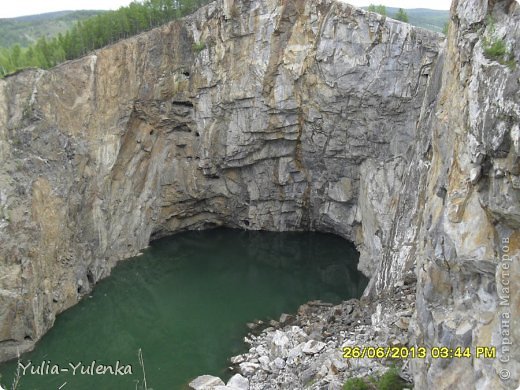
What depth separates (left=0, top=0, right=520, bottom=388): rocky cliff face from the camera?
82.8 ft

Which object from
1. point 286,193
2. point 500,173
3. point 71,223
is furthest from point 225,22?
point 500,173

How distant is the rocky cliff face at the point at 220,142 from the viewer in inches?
993

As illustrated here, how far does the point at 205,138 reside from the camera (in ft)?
121

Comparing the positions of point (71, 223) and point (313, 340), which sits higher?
point (71, 223)

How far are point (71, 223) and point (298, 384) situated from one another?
17197 millimetres

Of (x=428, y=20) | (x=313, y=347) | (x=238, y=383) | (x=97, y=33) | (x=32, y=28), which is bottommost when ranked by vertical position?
(x=238, y=383)

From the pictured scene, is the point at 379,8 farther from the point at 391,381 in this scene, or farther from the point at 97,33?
the point at 391,381

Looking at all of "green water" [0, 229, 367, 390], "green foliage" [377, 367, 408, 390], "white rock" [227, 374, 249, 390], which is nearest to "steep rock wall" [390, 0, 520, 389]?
"green foliage" [377, 367, 408, 390]

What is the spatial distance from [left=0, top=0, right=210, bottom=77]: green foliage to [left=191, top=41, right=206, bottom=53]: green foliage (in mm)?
80

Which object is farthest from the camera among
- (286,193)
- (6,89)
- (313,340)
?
(286,193)

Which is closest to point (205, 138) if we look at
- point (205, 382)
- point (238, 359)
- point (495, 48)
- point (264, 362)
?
point (238, 359)

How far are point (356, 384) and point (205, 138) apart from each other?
25.6m

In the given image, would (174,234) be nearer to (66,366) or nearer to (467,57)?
(66,366)

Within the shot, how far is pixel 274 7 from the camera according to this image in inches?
1300
